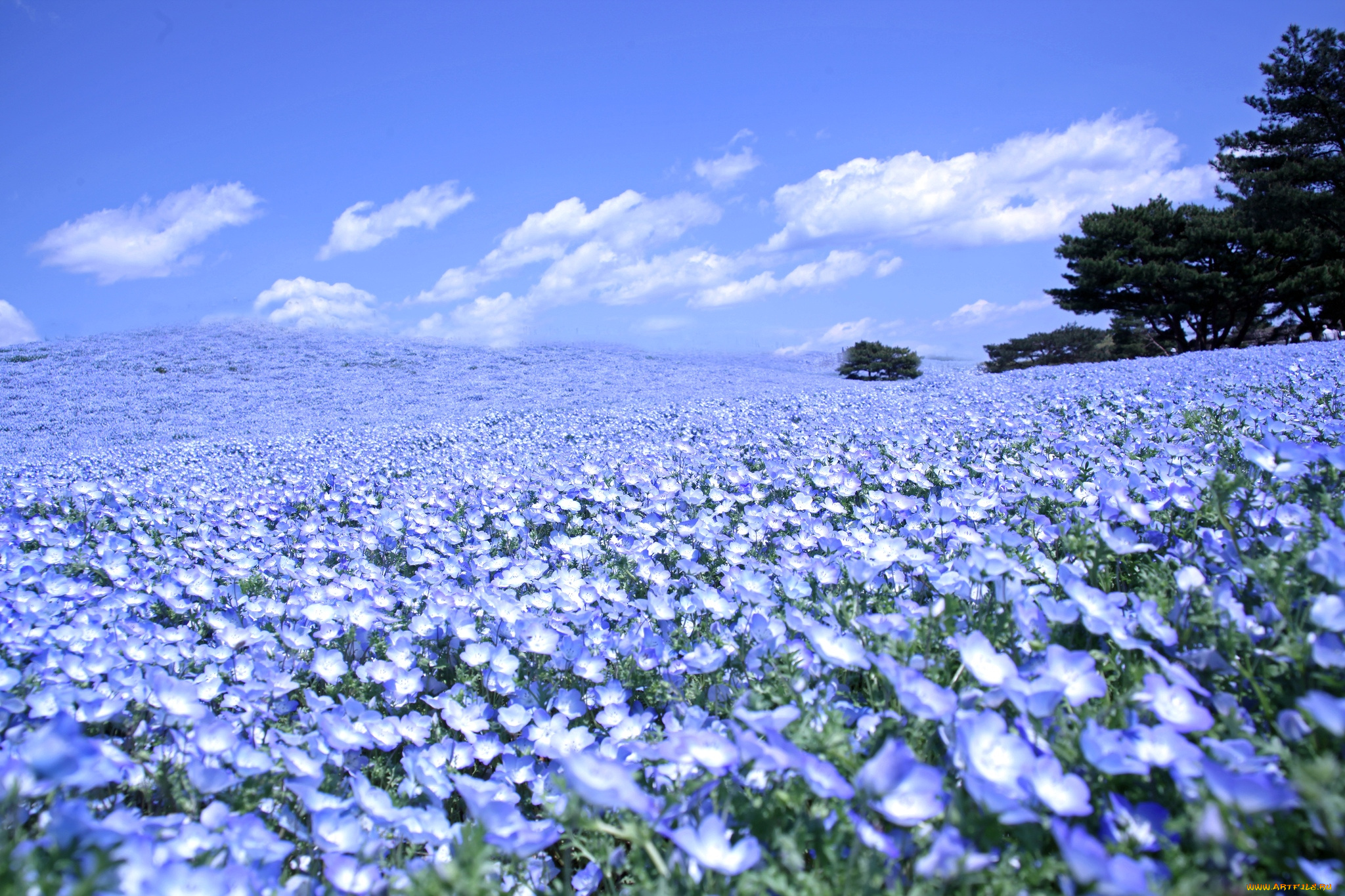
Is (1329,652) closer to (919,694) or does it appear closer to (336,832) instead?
(919,694)

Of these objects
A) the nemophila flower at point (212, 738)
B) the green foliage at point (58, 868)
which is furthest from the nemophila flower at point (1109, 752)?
the nemophila flower at point (212, 738)

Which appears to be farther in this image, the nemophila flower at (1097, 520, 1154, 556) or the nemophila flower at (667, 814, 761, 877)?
the nemophila flower at (1097, 520, 1154, 556)

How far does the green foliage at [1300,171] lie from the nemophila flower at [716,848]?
95.2 ft

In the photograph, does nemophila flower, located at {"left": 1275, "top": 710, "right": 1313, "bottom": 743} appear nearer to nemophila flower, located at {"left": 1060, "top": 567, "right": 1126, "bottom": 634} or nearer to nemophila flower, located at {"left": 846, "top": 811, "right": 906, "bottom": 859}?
nemophila flower, located at {"left": 1060, "top": 567, "right": 1126, "bottom": 634}

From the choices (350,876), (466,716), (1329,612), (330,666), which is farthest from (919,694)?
(330,666)

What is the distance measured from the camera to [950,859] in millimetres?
1077

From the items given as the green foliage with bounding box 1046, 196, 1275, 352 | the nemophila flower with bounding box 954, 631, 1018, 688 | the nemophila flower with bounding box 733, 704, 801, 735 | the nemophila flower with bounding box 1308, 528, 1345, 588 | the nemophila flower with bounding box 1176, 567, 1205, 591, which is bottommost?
the nemophila flower with bounding box 733, 704, 801, 735

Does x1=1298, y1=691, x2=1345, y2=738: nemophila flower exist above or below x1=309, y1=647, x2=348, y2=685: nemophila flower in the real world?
above

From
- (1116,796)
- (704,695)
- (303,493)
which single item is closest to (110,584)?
(303,493)

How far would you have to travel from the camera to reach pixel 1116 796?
1189 millimetres

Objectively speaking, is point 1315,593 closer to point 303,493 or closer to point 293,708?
point 293,708

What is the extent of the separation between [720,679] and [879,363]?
28465 mm

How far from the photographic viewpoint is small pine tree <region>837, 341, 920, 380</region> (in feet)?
94.1

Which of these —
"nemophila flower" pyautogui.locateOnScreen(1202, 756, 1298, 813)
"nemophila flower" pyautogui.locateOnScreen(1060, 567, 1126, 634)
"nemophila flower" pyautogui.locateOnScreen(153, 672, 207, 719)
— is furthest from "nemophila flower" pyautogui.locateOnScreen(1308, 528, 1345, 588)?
"nemophila flower" pyautogui.locateOnScreen(153, 672, 207, 719)
